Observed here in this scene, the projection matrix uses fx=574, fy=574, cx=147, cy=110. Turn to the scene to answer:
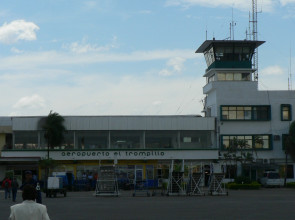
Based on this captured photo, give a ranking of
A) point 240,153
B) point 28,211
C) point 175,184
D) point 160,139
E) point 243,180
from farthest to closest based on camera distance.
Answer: point 160,139, point 240,153, point 243,180, point 175,184, point 28,211

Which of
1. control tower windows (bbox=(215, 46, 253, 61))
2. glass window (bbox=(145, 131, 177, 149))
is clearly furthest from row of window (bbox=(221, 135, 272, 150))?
control tower windows (bbox=(215, 46, 253, 61))

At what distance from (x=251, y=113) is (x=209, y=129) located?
16.9 feet

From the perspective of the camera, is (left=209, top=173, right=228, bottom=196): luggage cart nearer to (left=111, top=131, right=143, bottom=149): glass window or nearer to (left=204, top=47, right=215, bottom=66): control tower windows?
(left=111, top=131, right=143, bottom=149): glass window

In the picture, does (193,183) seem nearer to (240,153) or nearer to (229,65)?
(240,153)

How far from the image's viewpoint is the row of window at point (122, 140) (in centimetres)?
6184

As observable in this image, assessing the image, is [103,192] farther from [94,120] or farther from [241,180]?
[94,120]

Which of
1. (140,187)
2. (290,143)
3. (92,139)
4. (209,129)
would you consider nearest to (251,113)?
(209,129)

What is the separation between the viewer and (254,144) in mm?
63188

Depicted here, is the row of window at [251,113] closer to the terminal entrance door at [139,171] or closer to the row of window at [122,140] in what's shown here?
the row of window at [122,140]

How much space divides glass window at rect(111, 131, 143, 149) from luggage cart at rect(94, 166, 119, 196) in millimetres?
24532

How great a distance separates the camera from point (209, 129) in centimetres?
6294

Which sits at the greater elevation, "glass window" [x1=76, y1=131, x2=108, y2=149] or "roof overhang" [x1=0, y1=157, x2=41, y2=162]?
"glass window" [x1=76, y1=131, x2=108, y2=149]

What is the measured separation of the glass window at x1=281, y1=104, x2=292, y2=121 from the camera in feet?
209

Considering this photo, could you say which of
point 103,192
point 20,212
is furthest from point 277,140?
point 20,212
